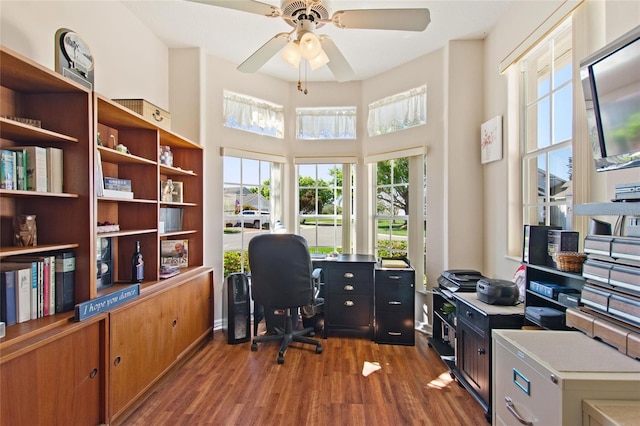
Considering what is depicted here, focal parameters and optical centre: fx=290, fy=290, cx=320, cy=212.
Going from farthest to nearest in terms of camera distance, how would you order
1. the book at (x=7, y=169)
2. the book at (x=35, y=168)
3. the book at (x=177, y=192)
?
the book at (x=177, y=192)
the book at (x=35, y=168)
the book at (x=7, y=169)

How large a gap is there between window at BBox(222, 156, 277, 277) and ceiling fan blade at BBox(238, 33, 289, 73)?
137 centimetres

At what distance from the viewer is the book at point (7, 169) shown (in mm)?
1297

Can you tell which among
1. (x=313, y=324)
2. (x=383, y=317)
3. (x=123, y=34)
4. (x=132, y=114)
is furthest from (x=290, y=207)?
(x=123, y=34)

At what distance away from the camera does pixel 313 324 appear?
3.14 metres

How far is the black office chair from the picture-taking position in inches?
96.8

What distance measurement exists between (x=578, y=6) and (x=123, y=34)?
3161 millimetres

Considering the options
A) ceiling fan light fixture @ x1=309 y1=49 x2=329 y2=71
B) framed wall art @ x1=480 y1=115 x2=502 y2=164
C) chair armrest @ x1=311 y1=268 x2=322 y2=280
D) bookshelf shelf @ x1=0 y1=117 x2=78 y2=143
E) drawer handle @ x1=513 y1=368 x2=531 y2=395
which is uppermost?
ceiling fan light fixture @ x1=309 y1=49 x2=329 y2=71

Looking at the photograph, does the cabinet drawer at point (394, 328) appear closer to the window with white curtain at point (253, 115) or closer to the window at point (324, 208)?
the window at point (324, 208)

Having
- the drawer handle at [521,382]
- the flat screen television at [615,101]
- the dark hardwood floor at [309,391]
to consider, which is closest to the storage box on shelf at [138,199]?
the dark hardwood floor at [309,391]

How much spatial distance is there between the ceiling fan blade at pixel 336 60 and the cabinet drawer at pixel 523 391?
1.87 metres

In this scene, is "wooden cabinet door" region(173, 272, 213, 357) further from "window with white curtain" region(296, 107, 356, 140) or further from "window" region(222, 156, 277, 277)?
"window with white curtain" region(296, 107, 356, 140)

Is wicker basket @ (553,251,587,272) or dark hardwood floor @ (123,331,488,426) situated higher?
wicker basket @ (553,251,587,272)

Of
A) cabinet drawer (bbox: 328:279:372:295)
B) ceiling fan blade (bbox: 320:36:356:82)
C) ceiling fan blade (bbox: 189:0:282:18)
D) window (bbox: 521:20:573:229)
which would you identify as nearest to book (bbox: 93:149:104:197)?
ceiling fan blade (bbox: 189:0:282:18)

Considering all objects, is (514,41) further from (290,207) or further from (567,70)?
(290,207)
